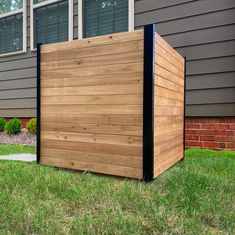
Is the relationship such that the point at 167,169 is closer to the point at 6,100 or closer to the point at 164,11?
the point at 164,11

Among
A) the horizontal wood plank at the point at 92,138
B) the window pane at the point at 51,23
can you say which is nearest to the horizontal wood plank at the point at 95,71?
the horizontal wood plank at the point at 92,138

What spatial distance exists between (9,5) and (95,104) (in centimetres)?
636

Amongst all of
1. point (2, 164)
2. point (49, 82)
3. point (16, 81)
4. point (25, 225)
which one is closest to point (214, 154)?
point (49, 82)

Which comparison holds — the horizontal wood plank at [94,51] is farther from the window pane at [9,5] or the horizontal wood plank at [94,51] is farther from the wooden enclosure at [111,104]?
the window pane at [9,5]

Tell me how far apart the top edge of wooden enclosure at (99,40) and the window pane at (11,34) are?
15.0 ft

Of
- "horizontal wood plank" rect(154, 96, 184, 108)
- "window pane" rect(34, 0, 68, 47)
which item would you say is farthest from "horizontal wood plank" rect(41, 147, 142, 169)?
"window pane" rect(34, 0, 68, 47)

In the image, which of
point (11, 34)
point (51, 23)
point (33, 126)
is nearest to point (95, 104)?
point (33, 126)

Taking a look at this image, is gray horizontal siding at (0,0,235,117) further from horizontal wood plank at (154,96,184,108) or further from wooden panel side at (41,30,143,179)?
wooden panel side at (41,30,143,179)

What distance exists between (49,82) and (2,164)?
46.8 inches

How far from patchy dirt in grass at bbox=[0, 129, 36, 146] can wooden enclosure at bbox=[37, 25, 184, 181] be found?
8.97 ft

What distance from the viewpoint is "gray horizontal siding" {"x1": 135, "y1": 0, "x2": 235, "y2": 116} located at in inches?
186

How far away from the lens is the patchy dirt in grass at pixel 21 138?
649cm

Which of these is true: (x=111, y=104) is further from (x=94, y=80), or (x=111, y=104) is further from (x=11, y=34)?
(x=11, y=34)

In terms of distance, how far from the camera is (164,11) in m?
5.45
